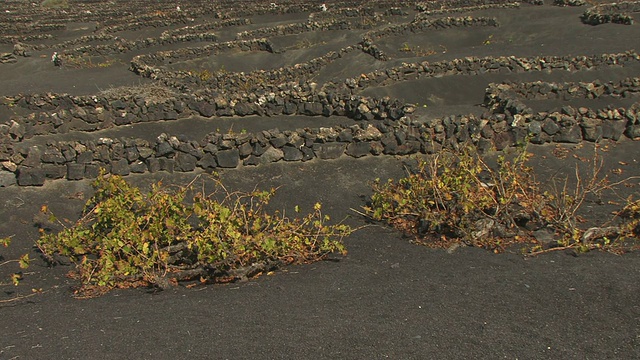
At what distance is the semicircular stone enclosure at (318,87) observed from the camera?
13805mm

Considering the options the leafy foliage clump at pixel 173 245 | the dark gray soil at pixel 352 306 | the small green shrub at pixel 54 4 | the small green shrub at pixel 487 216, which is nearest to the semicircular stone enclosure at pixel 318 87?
the dark gray soil at pixel 352 306

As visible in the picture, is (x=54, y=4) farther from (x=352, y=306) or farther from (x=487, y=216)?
(x=352, y=306)

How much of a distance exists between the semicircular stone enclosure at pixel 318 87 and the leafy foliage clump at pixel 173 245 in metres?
4.42

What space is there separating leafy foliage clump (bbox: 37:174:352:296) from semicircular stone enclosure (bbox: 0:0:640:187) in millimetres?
4420

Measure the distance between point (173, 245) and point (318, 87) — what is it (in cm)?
1090

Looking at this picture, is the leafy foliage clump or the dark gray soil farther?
the leafy foliage clump

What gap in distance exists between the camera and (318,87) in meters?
18.6

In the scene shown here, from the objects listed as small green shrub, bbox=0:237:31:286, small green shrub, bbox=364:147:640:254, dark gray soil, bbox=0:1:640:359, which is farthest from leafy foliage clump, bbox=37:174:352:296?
small green shrub, bbox=364:147:640:254

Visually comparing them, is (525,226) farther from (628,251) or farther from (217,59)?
(217,59)

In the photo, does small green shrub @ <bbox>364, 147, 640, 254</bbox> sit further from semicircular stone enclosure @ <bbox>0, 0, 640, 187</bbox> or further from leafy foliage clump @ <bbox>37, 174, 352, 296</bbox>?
semicircular stone enclosure @ <bbox>0, 0, 640, 187</bbox>

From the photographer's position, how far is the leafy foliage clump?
8055 mm

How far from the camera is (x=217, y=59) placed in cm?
2695

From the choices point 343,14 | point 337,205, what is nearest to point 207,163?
point 337,205

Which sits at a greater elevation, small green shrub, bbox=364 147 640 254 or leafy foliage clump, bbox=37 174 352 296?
leafy foliage clump, bbox=37 174 352 296
